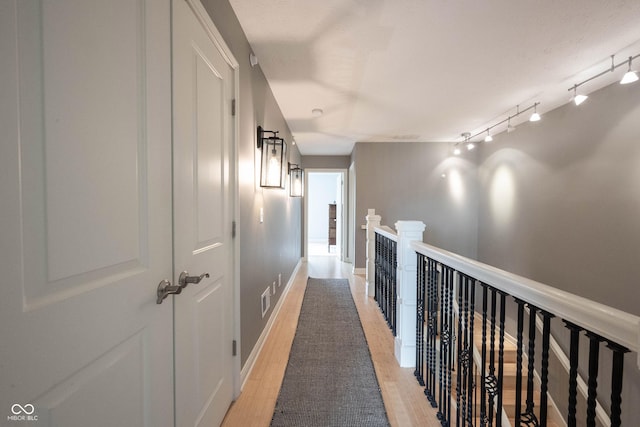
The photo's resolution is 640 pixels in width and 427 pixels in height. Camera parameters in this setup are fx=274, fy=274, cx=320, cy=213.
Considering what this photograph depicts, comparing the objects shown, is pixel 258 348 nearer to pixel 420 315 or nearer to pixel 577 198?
pixel 420 315

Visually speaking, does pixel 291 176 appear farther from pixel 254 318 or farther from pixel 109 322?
pixel 109 322

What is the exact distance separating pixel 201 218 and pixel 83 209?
2.09 feet

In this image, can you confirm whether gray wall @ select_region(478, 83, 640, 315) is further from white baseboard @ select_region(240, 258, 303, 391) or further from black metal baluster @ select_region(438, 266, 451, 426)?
white baseboard @ select_region(240, 258, 303, 391)

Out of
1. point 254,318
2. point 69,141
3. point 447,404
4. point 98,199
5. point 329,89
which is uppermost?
point 329,89

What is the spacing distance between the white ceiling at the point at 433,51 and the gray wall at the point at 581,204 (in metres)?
0.36

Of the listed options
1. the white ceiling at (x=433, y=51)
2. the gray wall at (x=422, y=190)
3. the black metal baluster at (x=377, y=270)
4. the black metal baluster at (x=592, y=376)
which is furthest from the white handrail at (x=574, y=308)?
the gray wall at (x=422, y=190)

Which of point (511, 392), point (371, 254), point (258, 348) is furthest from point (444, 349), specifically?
point (511, 392)

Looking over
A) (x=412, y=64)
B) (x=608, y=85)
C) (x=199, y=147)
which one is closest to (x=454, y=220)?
(x=608, y=85)

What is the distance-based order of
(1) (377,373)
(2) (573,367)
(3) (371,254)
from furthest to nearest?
(3) (371,254)
(1) (377,373)
(2) (573,367)

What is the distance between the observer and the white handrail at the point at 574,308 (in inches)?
24.8

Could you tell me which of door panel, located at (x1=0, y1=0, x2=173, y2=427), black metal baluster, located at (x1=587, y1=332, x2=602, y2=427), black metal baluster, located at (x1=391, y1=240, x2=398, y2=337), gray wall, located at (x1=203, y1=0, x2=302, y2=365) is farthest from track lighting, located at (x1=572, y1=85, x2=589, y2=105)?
door panel, located at (x1=0, y1=0, x2=173, y2=427)

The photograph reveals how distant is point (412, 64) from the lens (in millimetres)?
2365

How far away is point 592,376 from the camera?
2.50ft

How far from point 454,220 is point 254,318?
4319 millimetres
